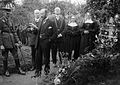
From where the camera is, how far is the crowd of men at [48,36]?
691 cm

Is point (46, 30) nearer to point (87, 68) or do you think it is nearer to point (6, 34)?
point (6, 34)

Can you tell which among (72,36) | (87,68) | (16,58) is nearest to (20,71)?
(16,58)

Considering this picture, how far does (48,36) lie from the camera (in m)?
A: 6.84

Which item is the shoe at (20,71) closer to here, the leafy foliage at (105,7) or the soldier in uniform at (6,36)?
the soldier in uniform at (6,36)

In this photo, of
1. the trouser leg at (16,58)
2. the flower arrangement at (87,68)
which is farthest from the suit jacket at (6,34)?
the flower arrangement at (87,68)

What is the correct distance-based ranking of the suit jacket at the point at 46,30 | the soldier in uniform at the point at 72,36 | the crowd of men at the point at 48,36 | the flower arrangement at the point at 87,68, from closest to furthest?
the flower arrangement at the point at 87,68
the suit jacket at the point at 46,30
the crowd of men at the point at 48,36
the soldier in uniform at the point at 72,36

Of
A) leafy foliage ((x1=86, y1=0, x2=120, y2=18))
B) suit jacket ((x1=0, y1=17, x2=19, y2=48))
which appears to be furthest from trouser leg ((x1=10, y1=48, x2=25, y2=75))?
leafy foliage ((x1=86, y1=0, x2=120, y2=18))

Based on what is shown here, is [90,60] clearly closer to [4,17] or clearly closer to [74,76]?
[74,76]

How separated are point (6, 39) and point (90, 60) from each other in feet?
9.82

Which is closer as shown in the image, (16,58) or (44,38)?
(44,38)

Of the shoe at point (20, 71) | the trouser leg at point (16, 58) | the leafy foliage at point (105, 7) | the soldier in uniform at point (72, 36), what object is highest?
the leafy foliage at point (105, 7)

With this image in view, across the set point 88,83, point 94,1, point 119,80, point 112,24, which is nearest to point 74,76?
point 88,83

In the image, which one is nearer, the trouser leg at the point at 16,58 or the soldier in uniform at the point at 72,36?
the trouser leg at the point at 16,58

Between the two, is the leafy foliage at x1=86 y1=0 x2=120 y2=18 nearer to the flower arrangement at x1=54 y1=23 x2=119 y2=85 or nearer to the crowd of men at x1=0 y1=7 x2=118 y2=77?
the crowd of men at x1=0 y1=7 x2=118 y2=77
